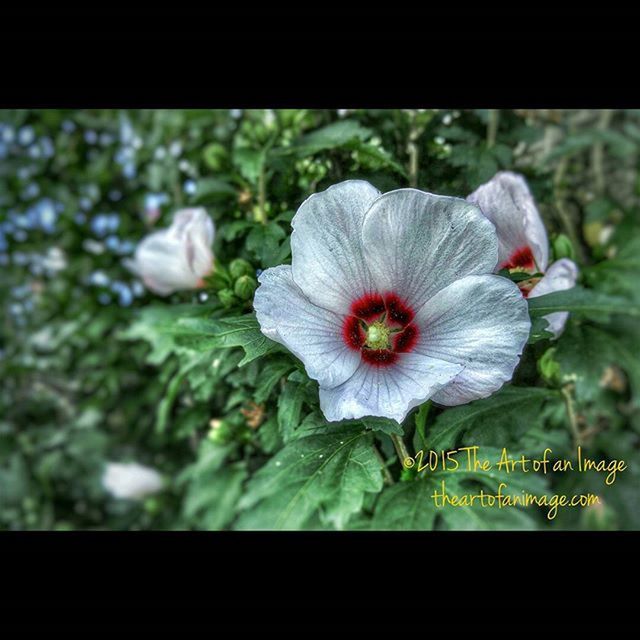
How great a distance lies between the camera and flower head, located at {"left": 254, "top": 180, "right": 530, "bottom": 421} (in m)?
0.60

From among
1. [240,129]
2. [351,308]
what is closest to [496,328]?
[351,308]

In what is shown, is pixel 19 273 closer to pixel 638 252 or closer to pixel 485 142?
pixel 485 142

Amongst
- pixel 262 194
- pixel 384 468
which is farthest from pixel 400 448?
pixel 262 194

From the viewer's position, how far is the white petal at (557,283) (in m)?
0.71

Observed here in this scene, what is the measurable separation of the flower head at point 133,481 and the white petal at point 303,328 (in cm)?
95

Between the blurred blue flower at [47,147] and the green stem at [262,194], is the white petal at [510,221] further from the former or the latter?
the blurred blue flower at [47,147]

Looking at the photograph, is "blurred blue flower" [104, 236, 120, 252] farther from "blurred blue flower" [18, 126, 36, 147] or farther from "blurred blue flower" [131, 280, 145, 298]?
"blurred blue flower" [18, 126, 36, 147]

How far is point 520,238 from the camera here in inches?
29.1

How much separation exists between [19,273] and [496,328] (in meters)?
1.53

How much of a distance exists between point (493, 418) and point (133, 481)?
945 mm

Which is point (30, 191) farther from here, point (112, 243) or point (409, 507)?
point (409, 507)

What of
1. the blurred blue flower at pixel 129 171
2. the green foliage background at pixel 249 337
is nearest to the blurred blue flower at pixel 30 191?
the green foliage background at pixel 249 337

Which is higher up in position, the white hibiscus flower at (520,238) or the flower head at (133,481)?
the white hibiscus flower at (520,238)
